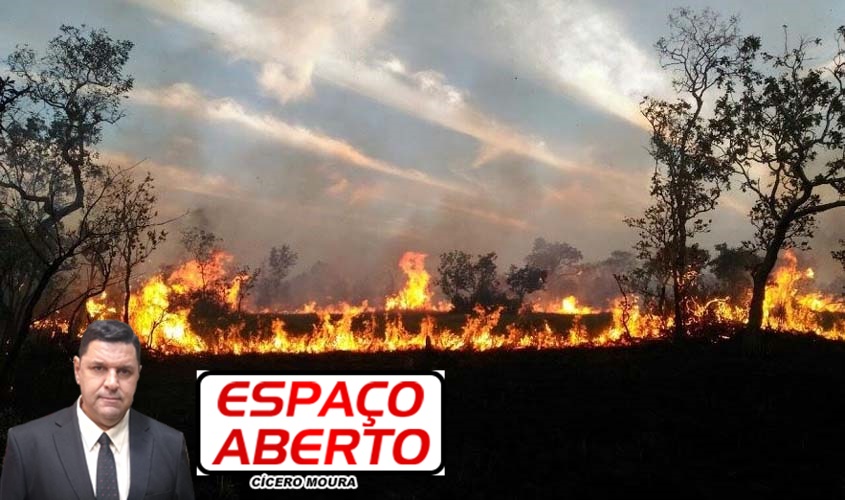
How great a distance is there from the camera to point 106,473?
153 inches

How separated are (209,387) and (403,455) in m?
2.07

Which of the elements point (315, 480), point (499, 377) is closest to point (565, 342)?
point (499, 377)

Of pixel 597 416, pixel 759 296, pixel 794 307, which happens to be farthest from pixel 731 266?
pixel 597 416

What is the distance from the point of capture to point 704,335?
87.4 ft

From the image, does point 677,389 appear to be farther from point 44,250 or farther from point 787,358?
point 44,250

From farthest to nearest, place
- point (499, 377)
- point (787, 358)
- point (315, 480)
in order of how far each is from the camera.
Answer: point (787, 358) → point (499, 377) → point (315, 480)

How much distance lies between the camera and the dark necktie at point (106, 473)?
12.7 ft

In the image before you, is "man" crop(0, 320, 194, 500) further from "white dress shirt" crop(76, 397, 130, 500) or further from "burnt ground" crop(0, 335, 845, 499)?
"burnt ground" crop(0, 335, 845, 499)

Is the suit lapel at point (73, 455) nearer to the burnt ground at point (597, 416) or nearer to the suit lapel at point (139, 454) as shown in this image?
the suit lapel at point (139, 454)

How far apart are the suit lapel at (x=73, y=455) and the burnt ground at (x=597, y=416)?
2278 millimetres

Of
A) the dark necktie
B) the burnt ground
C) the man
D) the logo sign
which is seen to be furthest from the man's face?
the logo sign

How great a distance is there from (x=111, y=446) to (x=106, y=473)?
0.52 ft

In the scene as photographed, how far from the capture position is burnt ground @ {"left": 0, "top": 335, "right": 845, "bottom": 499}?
11.2 metres

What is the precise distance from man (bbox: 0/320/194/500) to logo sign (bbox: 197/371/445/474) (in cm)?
243
